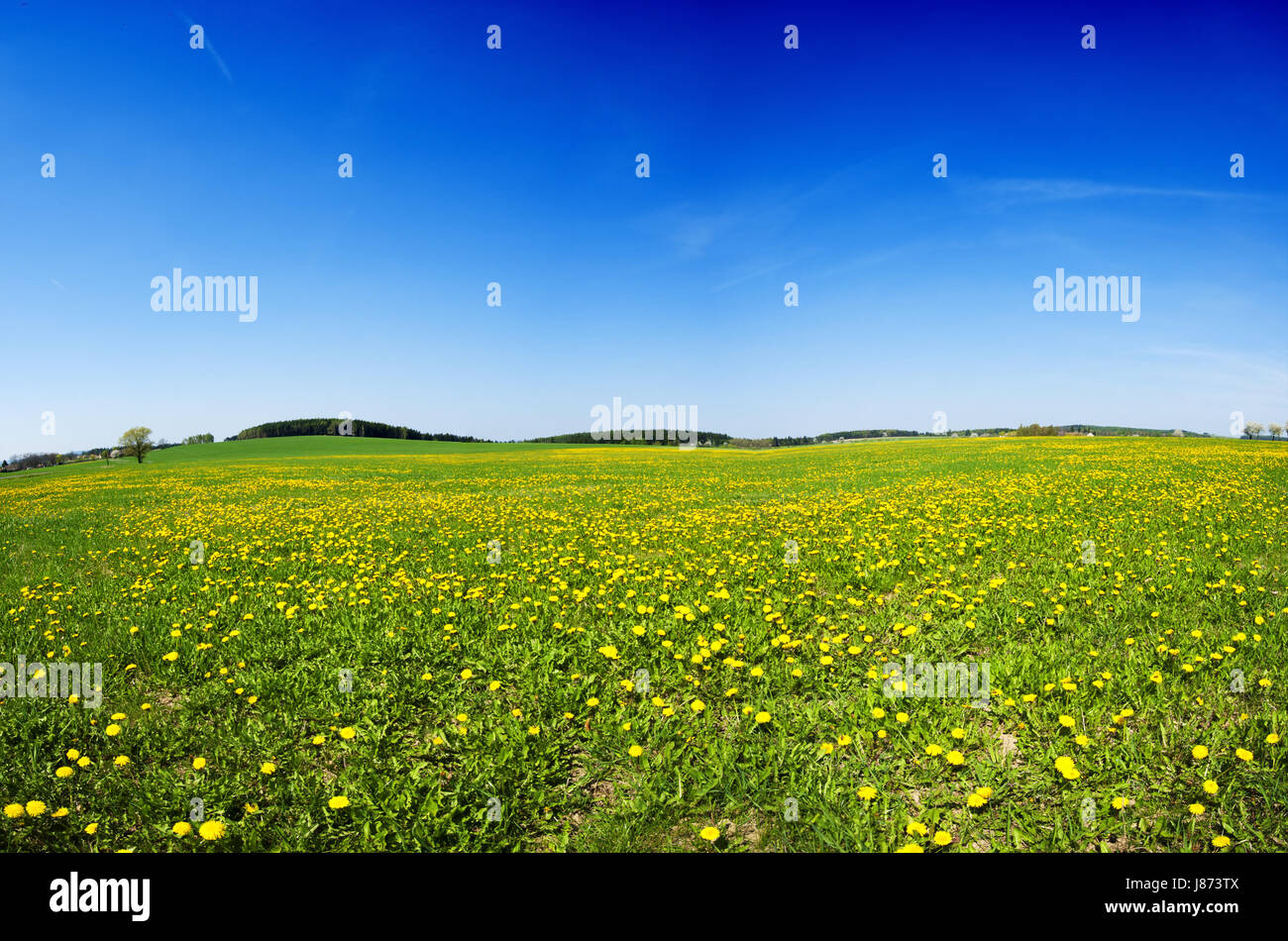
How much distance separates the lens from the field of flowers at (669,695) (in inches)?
116

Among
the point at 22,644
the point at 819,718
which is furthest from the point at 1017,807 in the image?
the point at 22,644

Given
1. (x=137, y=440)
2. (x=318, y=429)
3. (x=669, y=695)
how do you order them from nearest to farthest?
(x=669, y=695)
(x=137, y=440)
(x=318, y=429)

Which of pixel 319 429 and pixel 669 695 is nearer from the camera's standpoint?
pixel 669 695

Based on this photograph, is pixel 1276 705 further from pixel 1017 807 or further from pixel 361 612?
pixel 361 612

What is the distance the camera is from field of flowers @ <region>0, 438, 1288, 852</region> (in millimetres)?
2957

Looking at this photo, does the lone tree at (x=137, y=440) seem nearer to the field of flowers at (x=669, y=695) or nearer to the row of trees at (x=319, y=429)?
the row of trees at (x=319, y=429)

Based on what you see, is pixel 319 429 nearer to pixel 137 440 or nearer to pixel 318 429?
pixel 318 429

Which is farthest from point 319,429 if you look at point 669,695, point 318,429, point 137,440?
point 669,695

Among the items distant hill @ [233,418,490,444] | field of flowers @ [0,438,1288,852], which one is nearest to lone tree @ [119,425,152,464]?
distant hill @ [233,418,490,444]

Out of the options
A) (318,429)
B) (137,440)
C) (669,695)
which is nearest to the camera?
(669,695)

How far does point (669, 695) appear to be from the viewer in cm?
431

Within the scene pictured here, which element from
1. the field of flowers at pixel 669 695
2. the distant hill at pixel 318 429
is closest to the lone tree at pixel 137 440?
the distant hill at pixel 318 429
